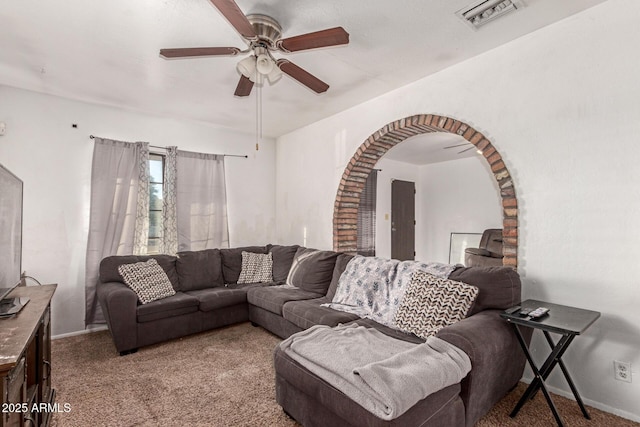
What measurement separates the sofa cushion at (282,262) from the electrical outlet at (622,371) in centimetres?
304

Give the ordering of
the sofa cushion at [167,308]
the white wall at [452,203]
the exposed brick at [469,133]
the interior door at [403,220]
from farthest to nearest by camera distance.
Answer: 1. the interior door at [403,220]
2. the white wall at [452,203]
3. the sofa cushion at [167,308]
4. the exposed brick at [469,133]

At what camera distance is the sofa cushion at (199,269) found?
3765 millimetres

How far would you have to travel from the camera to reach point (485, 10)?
2.08 m

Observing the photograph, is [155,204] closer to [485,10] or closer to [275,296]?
[275,296]

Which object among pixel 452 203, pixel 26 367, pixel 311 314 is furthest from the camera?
pixel 452 203

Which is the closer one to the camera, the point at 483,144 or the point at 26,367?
the point at 26,367

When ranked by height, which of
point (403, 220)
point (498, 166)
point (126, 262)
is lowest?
point (126, 262)

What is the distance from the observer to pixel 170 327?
319 cm

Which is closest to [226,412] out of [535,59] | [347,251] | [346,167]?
[347,251]

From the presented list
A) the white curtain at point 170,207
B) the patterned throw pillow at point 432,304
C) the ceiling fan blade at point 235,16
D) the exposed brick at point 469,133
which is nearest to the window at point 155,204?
the white curtain at point 170,207

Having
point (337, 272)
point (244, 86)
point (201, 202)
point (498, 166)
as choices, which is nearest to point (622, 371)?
point (498, 166)

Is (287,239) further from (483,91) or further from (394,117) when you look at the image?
(483,91)

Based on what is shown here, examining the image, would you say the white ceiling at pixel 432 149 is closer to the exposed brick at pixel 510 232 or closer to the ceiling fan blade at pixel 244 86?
the exposed brick at pixel 510 232

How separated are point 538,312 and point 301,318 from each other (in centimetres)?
174
